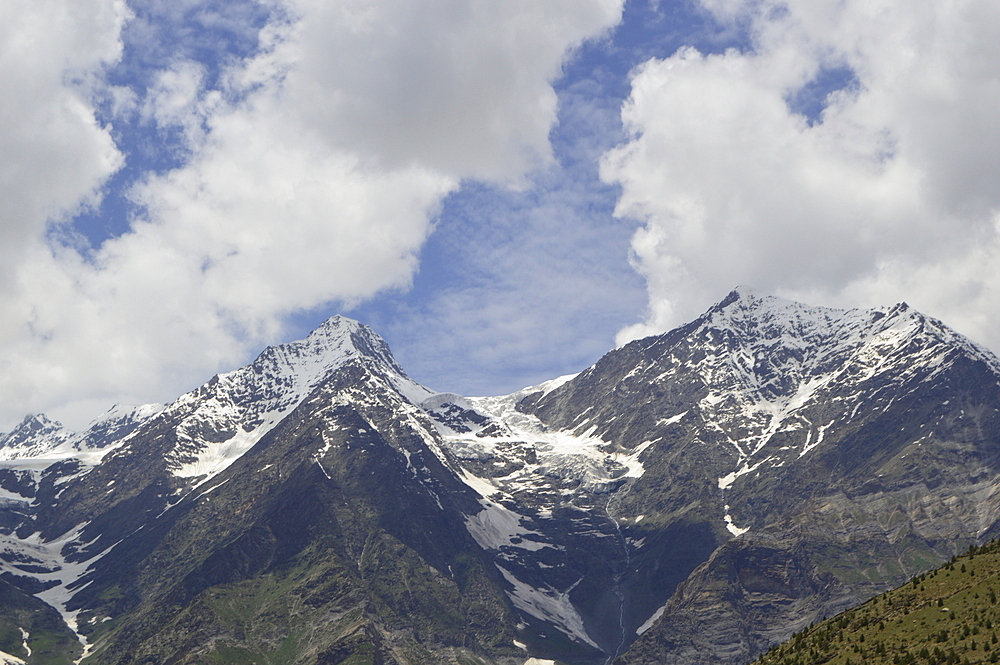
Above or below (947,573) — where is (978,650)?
below

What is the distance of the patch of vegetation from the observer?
93938 mm

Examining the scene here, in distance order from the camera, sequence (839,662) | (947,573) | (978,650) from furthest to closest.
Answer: (947,573) < (839,662) < (978,650)

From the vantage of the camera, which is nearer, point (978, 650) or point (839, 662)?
point (978, 650)

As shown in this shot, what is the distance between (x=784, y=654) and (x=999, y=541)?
92.2 ft

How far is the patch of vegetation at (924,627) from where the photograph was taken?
9394 centimetres

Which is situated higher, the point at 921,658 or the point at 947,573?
the point at 947,573

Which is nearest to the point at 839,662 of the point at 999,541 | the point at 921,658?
the point at 921,658

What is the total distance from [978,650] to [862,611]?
2464 cm

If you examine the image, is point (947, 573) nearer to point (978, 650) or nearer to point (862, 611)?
point (862, 611)

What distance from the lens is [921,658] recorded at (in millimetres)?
94312

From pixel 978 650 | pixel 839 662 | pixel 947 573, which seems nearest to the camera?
pixel 978 650

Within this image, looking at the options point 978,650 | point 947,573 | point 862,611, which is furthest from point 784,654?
point 978,650

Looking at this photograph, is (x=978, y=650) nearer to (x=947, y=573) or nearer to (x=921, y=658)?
(x=921, y=658)

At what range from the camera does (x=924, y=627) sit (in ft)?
334
